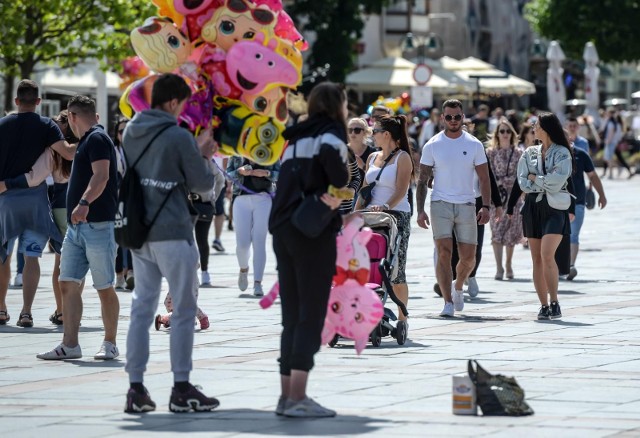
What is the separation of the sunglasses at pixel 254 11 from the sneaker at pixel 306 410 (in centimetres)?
319

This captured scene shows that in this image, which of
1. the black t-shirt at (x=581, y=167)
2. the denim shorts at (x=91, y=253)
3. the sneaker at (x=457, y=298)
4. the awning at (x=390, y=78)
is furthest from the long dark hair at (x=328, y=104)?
the awning at (x=390, y=78)

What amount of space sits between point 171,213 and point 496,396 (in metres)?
2.06

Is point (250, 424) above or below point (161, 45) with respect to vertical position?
below

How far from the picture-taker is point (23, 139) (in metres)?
14.1

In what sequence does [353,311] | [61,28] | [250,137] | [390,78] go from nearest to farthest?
1. [353,311]
2. [250,137]
3. [61,28]
4. [390,78]

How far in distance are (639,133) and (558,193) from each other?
45688 mm

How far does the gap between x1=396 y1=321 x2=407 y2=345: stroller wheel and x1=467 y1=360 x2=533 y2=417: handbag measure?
11.5 feet

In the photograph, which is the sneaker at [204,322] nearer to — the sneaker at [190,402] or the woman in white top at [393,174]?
the woman in white top at [393,174]

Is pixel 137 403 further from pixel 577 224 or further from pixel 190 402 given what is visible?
pixel 577 224

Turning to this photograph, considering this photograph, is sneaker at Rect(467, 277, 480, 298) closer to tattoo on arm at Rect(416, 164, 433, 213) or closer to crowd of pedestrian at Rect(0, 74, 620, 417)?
crowd of pedestrian at Rect(0, 74, 620, 417)

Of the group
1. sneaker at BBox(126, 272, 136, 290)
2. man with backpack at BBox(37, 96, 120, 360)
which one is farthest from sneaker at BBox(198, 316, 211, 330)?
sneaker at BBox(126, 272, 136, 290)

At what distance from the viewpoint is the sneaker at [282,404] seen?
9344 mm

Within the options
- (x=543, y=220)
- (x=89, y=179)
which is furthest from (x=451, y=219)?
(x=89, y=179)

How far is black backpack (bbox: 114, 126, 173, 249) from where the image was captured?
9.56 m
